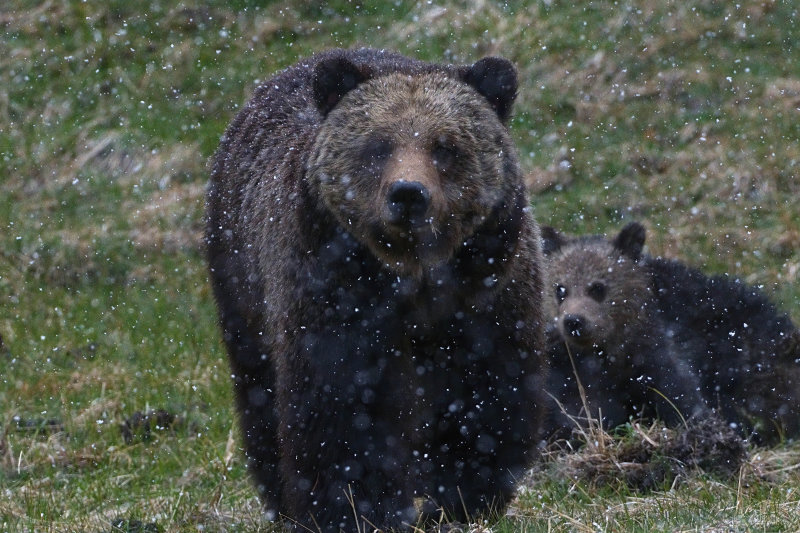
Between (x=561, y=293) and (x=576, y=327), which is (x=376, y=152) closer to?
(x=576, y=327)

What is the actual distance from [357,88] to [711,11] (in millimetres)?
9714

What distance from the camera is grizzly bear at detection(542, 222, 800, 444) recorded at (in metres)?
7.32

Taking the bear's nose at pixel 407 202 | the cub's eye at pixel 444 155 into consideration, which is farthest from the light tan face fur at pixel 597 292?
the bear's nose at pixel 407 202

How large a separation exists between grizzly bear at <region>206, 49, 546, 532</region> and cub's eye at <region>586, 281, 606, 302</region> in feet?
7.16

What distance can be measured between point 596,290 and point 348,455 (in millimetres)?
3286

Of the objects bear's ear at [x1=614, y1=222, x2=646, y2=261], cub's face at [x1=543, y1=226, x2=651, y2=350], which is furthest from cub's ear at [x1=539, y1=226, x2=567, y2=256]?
bear's ear at [x1=614, y1=222, x2=646, y2=261]

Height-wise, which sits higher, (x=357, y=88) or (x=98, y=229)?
(x=357, y=88)

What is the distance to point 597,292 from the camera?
7715mm

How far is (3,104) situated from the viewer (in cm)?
1505

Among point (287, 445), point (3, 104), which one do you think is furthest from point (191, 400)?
point (3, 104)

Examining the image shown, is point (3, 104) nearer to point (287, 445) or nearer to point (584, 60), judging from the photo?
point (584, 60)

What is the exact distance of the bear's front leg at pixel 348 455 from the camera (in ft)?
16.0

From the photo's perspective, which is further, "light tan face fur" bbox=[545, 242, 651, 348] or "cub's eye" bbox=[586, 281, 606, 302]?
"cub's eye" bbox=[586, 281, 606, 302]

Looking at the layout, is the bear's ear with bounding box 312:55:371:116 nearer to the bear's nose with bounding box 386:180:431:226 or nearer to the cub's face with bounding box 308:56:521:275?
the cub's face with bounding box 308:56:521:275
